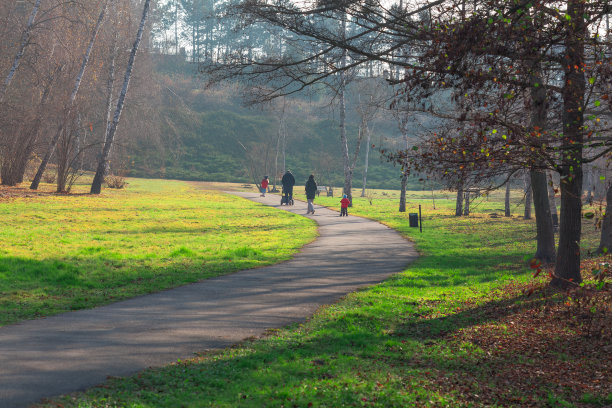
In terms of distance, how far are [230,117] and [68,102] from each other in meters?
59.0

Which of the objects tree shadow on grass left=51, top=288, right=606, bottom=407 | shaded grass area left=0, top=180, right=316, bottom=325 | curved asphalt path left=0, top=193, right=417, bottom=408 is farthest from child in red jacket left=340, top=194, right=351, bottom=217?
tree shadow on grass left=51, top=288, right=606, bottom=407

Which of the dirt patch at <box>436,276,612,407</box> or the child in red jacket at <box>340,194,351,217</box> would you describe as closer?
the dirt patch at <box>436,276,612,407</box>

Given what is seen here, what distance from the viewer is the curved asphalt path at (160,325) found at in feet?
16.5

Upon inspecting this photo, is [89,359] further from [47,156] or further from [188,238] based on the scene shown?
[47,156]

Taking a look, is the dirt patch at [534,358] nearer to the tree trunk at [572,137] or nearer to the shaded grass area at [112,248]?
the tree trunk at [572,137]

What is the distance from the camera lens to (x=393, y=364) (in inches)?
240

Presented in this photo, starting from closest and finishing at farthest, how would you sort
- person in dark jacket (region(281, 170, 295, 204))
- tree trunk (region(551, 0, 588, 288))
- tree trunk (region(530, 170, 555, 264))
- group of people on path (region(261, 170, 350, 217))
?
tree trunk (region(551, 0, 588, 288)) < tree trunk (region(530, 170, 555, 264)) < group of people on path (region(261, 170, 350, 217)) < person in dark jacket (region(281, 170, 295, 204))

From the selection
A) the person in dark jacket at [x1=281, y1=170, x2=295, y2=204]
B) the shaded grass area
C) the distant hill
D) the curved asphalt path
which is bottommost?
the curved asphalt path

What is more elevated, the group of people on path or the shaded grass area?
the group of people on path

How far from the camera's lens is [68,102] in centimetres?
2823

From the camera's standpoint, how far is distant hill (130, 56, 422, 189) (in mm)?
67562

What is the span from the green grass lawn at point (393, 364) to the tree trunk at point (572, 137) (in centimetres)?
108

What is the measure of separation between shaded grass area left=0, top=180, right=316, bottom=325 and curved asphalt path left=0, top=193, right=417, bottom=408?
735 mm

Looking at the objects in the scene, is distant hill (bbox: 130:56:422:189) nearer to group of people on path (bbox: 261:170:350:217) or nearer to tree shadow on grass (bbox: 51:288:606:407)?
group of people on path (bbox: 261:170:350:217)
